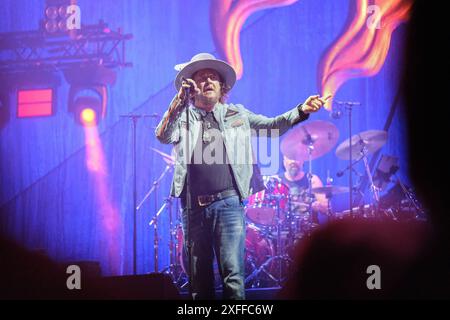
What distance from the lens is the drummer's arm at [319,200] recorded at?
206 inches

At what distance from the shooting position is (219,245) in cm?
407

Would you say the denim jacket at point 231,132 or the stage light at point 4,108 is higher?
the stage light at point 4,108

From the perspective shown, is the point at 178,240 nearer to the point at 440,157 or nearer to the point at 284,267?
the point at 284,267

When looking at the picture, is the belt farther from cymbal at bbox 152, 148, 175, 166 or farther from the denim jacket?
cymbal at bbox 152, 148, 175, 166

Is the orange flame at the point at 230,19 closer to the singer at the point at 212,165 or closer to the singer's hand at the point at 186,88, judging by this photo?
the singer at the point at 212,165

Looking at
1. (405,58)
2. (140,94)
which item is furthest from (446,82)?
(140,94)

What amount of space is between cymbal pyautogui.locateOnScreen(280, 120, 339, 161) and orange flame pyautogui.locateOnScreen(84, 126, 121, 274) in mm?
1559

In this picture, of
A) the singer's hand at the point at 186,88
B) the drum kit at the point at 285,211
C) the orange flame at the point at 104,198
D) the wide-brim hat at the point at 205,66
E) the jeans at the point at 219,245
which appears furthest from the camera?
the orange flame at the point at 104,198

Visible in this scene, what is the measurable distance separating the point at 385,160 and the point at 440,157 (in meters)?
0.57

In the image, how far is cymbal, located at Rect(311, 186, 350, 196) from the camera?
518 centimetres

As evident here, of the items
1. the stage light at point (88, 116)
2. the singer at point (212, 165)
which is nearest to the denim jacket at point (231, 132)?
the singer at point (212, 165)

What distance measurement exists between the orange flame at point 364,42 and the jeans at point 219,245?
175 centimetres

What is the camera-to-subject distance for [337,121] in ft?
17.5

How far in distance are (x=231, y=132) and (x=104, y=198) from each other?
1.52m
